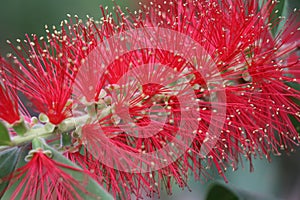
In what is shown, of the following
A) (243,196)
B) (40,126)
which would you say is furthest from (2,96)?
(243,196)

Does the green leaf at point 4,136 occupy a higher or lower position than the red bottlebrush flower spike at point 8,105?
lower

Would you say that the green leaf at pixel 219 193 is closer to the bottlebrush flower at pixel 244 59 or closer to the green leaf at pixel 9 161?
the bottlebrush flower at pixel 244 59

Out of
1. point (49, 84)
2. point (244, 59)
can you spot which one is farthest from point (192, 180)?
point (49, 84)

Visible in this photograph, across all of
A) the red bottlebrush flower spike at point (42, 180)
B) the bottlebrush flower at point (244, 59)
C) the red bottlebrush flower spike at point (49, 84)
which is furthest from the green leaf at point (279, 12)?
the red bottlebrush flower spike at point (42, 180)

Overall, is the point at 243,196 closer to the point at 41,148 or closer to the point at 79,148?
the point at 79,148

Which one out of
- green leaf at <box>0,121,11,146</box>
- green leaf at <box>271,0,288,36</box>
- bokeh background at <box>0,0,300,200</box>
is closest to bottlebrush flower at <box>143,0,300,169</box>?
green leaf at <box>271,0,288,36</box>

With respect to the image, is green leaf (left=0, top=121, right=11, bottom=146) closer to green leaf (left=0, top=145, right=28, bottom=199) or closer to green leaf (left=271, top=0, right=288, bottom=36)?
green leaf (left=0, top=145, right=28, bottom=199)

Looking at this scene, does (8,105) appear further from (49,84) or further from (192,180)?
(192,180)
